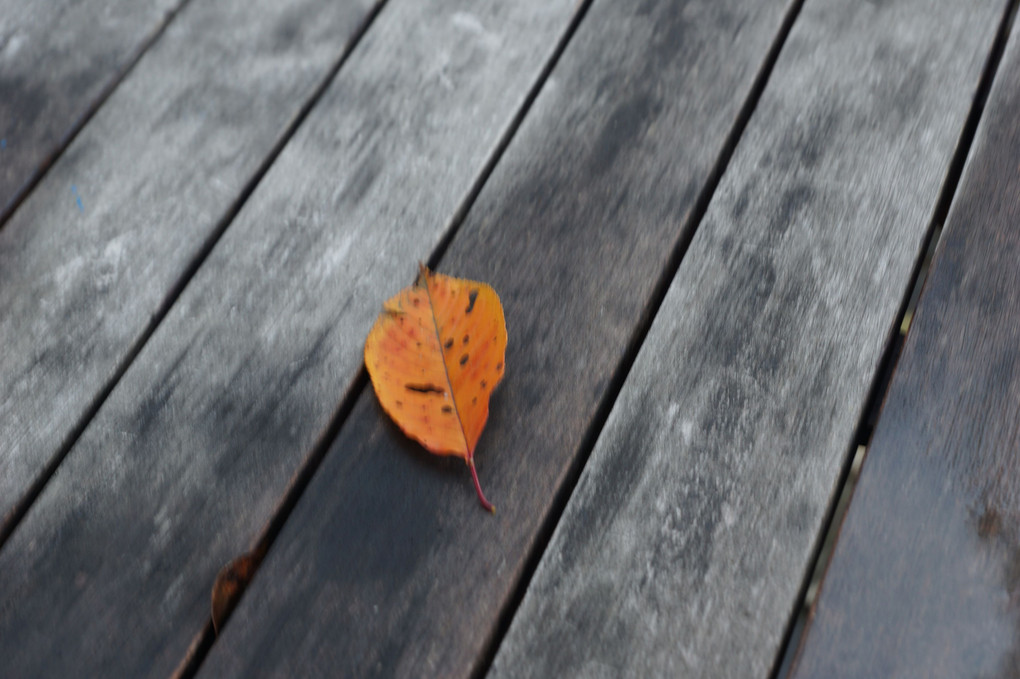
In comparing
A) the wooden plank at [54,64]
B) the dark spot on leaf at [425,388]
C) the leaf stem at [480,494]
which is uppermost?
the wooden plank at [54,64]

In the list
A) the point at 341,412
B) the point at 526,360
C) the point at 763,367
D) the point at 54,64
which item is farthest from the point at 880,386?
the point at 54,64

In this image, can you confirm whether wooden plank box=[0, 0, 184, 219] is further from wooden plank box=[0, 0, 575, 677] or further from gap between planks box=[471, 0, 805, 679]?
gap between planks box=[471, 0, 805, 679]

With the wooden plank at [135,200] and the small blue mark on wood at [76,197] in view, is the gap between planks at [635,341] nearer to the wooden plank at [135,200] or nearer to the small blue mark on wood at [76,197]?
the wooden plank at [135,200]

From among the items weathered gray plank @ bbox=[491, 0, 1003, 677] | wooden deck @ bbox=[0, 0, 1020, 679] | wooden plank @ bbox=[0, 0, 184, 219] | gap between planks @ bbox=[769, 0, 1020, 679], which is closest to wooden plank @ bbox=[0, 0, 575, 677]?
wooden deck @ bbox=[0, 0, 1020, 679]

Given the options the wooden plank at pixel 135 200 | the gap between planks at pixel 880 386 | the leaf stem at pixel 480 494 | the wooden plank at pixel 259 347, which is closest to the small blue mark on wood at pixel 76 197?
the wooden plank at pixel 135 200

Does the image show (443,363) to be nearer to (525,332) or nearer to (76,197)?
(525,332)

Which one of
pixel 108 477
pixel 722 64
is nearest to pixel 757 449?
pixel 722 64
